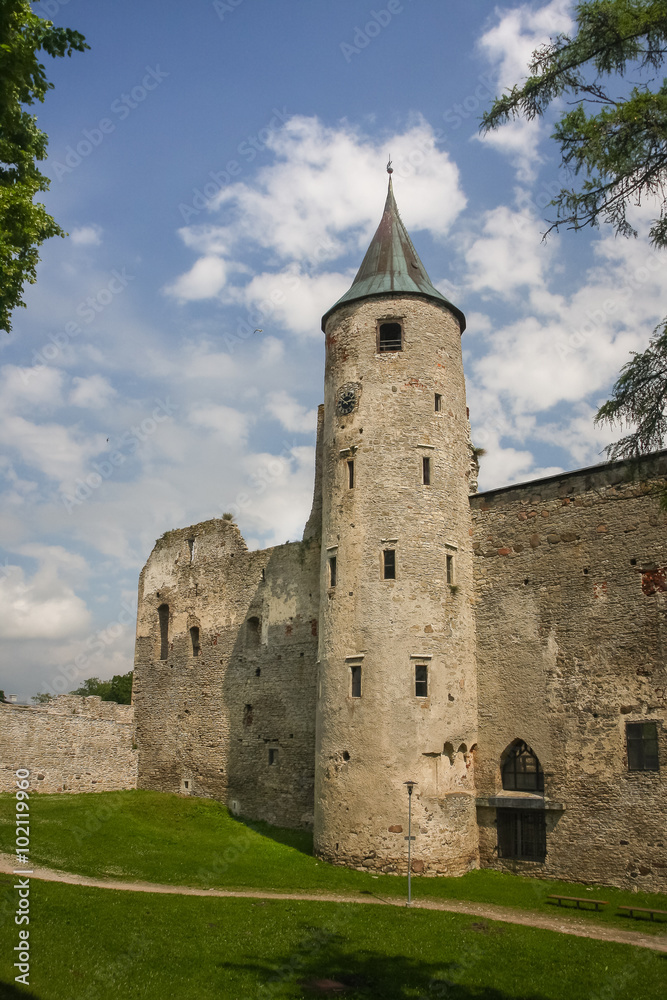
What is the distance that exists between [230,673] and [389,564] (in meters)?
9.33

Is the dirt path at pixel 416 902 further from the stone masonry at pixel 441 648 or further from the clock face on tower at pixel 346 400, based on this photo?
the clock face on tower at pixel 346 400

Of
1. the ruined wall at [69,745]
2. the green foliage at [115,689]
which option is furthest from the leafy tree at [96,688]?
the ruined wall at [69,745]

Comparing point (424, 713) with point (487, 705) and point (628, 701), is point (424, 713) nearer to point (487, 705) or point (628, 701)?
point (487, 705)

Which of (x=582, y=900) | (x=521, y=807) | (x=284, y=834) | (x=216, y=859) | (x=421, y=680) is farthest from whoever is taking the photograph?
(x=284, y=834)

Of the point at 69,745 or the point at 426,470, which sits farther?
the point at 69,745

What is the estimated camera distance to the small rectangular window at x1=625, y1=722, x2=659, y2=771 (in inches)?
723

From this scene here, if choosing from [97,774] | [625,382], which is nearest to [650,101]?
[625,382]

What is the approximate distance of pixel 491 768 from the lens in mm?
21031

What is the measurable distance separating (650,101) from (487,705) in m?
15.5

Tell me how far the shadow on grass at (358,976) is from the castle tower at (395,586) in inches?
256

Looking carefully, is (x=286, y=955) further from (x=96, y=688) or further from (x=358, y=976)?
(x=96, y=688)

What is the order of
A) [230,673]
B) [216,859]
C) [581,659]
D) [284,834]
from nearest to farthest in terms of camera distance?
[581,659] < [216,859] < [284,834] < [230,673]

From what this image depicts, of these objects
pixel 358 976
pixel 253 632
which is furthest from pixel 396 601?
pixel 358 976

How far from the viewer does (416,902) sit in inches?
677
